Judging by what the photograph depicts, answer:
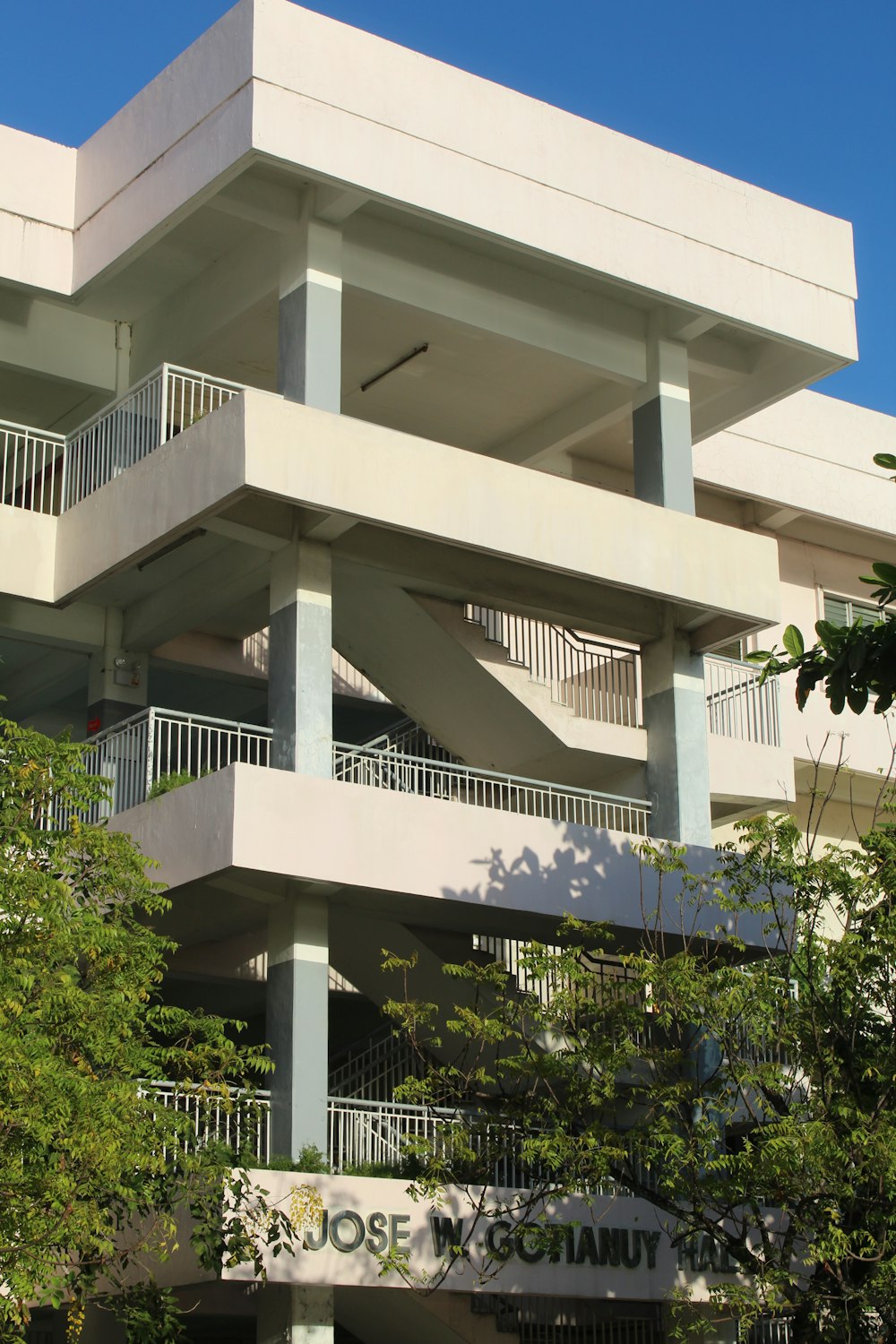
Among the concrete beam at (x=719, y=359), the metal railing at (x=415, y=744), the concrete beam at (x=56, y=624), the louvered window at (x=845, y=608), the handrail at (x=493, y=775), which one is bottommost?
the handrail at (x=493, y=775)

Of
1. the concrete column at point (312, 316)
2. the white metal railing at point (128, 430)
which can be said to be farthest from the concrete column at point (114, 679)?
the concrete column at point (312, 316)

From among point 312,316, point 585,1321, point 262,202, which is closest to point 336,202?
point 262,202

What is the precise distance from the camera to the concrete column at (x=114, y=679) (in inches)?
948

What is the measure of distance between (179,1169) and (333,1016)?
1088cm

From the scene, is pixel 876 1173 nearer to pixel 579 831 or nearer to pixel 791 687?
pixel 579 831

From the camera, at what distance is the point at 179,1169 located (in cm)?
1742

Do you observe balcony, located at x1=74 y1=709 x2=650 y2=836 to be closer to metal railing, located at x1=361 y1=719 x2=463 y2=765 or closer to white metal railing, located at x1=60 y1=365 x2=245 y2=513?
metal railing, located at x1=361 y1=719 x2=463 y2=765

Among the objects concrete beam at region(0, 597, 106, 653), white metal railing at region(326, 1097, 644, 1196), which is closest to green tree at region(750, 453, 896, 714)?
white metal railing at region(326, 1097, 644, 1196)

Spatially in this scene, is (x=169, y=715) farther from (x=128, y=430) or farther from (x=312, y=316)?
(x=312, y=316)

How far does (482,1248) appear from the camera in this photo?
63.8 feet

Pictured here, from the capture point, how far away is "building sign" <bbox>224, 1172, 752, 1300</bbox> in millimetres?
18438

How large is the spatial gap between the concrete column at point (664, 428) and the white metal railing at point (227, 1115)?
28.6ft

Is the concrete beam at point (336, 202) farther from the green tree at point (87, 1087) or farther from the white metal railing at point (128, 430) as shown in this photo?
the green tree at point (87, 1087)

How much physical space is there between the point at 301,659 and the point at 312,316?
12.1 ft
